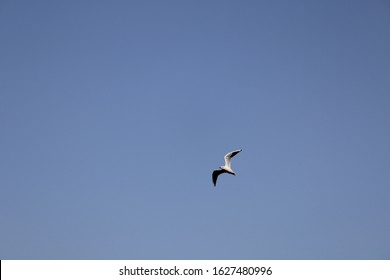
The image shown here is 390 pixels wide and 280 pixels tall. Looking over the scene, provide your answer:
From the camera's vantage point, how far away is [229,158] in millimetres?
62531
